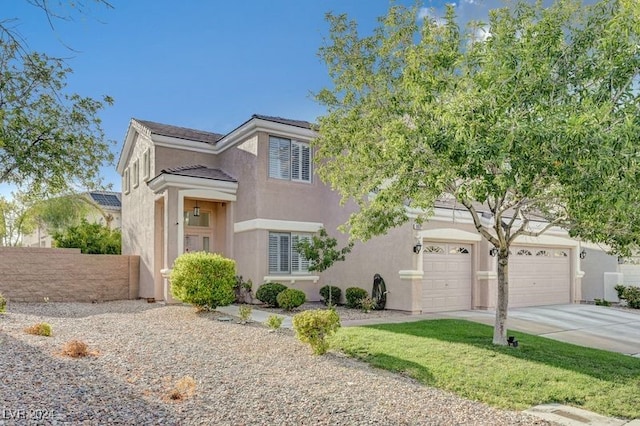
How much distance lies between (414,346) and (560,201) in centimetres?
405

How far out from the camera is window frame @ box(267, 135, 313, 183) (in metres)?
18.1

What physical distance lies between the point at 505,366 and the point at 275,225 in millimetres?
10724

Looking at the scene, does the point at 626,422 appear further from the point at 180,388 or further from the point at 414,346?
the point at 180,388

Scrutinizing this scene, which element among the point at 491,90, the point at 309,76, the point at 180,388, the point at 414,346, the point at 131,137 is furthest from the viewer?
the point at 131,137

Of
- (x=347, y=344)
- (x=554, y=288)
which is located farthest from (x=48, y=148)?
(x=554, y=288)

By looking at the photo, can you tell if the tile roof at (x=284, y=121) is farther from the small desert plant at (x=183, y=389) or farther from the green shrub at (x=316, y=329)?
the small desert plant at (x=183, y=389)

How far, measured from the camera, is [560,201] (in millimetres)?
8797

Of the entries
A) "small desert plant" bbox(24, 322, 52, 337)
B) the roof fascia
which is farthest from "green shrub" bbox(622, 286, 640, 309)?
"small desert plant" bbox(24, 322, 52, 337)

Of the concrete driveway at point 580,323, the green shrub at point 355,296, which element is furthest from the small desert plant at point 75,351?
the concrete driveway at point 580,323

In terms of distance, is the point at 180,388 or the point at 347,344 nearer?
the point at 180,388

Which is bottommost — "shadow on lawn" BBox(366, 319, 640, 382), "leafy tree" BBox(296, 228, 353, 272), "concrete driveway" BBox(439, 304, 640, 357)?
"concrete driveway" BBox(439, 304, 640, 357)

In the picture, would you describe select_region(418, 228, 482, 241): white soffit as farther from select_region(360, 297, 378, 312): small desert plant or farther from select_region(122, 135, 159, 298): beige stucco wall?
select_region(122, 135, 159, 298): beige stucco wall

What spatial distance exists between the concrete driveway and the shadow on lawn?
1.11m

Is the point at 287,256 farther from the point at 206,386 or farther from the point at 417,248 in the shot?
the point at 206,386
